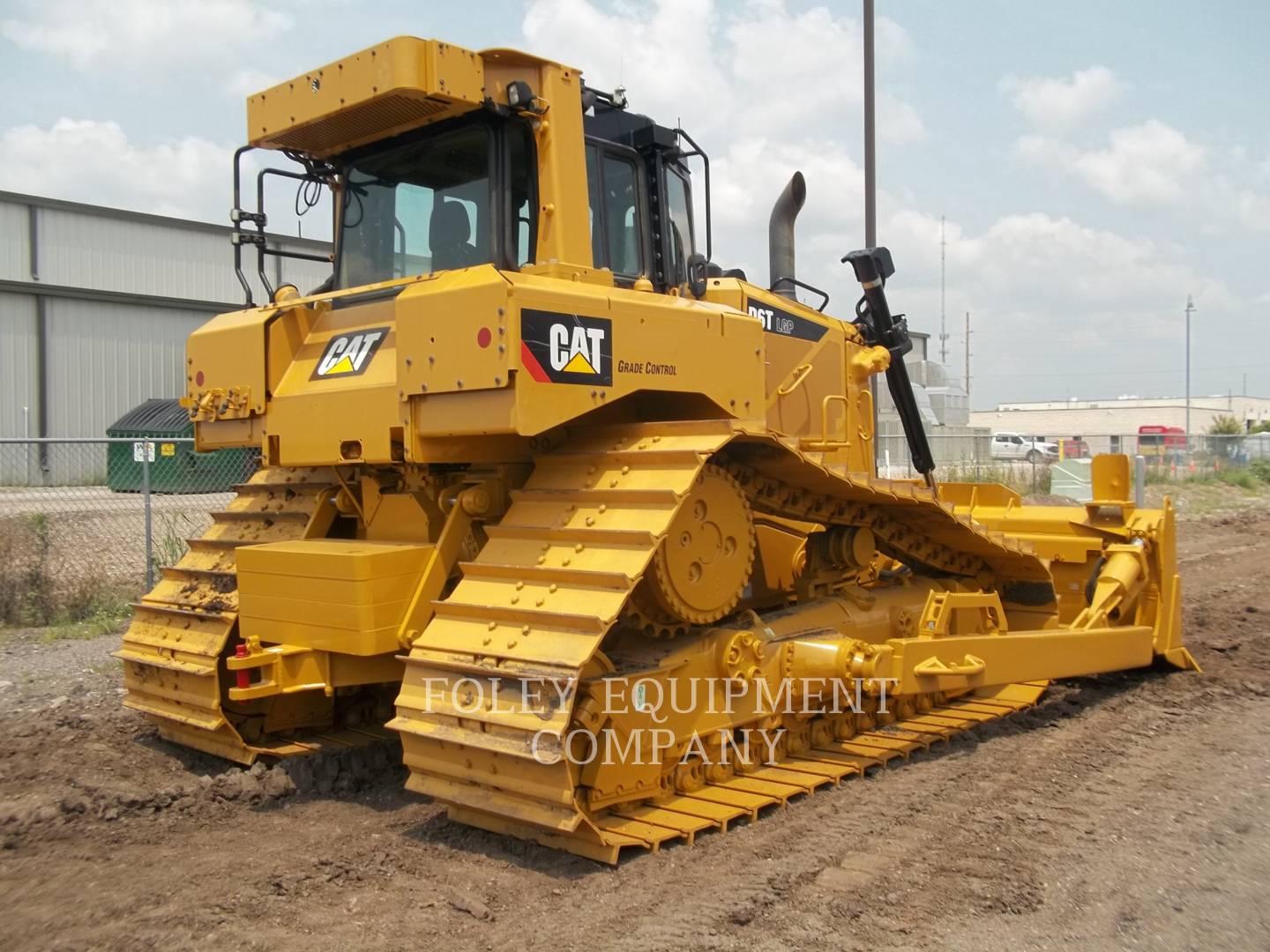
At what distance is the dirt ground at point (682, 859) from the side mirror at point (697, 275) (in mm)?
2662

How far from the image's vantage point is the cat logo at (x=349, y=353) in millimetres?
5387

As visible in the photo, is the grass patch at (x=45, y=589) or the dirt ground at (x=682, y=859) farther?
the grass patch at (x=45, y=589)

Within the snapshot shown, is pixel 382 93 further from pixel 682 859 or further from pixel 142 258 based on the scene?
pixel 142 258

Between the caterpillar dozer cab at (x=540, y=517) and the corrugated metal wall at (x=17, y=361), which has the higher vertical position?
the corrugated metal wall at (x=17, y=361)

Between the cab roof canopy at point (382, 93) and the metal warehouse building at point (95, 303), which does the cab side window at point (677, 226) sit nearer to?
the cab roof canopy at point (382, 93)

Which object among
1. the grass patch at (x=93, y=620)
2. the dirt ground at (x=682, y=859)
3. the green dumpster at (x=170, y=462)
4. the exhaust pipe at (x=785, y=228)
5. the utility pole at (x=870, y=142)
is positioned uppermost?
the utility pole at (x=870, y=142)

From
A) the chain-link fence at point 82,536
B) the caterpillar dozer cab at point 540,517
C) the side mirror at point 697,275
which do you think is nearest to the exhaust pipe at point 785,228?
the caterpillar dozer cab at point 540,517

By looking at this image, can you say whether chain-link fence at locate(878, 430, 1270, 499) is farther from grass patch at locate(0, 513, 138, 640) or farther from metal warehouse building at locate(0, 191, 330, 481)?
metal warehouse building at locate(0, 191, 330, 481)

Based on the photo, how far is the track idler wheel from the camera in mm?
4855

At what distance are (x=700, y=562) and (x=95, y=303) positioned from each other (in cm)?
2719

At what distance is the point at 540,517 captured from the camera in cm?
482

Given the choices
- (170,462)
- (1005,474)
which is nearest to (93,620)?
(170,462)

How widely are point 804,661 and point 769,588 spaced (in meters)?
0.67

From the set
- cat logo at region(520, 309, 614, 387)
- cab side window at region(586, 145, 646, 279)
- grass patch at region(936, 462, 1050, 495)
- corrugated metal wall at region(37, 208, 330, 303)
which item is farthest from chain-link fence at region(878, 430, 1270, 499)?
corrugated metal wall at region(37, 208, 330, 303)
